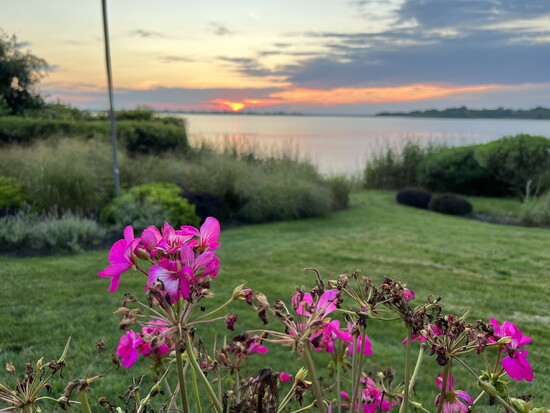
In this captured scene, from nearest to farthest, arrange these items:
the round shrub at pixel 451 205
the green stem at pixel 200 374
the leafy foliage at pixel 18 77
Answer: the green stem at pixel 200 374, the round shrub at pixel 451 205, the leafy foliage at pixel 18 77

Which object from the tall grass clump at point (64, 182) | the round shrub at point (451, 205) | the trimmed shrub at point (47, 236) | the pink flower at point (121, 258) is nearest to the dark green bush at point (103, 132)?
the tall grass clump at point (64, 182)

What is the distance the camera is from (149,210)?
8.20m

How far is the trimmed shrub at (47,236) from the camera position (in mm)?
7156

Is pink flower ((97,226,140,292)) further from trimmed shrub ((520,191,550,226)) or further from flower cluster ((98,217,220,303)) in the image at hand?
trimmed shrub ((520,191,550,226))

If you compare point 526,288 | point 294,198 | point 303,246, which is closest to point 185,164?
point 294,198

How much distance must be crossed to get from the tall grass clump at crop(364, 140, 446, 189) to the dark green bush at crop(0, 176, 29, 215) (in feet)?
35.3

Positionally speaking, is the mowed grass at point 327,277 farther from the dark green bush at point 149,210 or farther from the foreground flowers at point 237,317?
the foreground flowers at point 237,317

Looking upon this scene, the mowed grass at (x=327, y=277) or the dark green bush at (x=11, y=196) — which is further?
the dark green bush at (x=11, y=196)

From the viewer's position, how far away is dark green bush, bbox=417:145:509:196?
14.7 m

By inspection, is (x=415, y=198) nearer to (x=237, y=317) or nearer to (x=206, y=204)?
(x=206, y=204)

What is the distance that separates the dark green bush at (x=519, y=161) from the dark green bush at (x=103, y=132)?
9779 mm

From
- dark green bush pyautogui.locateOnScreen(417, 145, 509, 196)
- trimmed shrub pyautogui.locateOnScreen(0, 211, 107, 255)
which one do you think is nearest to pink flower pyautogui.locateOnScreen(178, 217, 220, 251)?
trimmed shrub pyautogui.locateOnScreen(0, 211, 107, 255)

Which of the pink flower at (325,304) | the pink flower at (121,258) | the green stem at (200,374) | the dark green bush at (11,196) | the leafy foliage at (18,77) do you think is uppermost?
the leafy foliage at (18,77)

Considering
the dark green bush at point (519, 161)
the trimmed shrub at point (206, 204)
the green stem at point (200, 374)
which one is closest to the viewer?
the green stem at point (200, 374)
